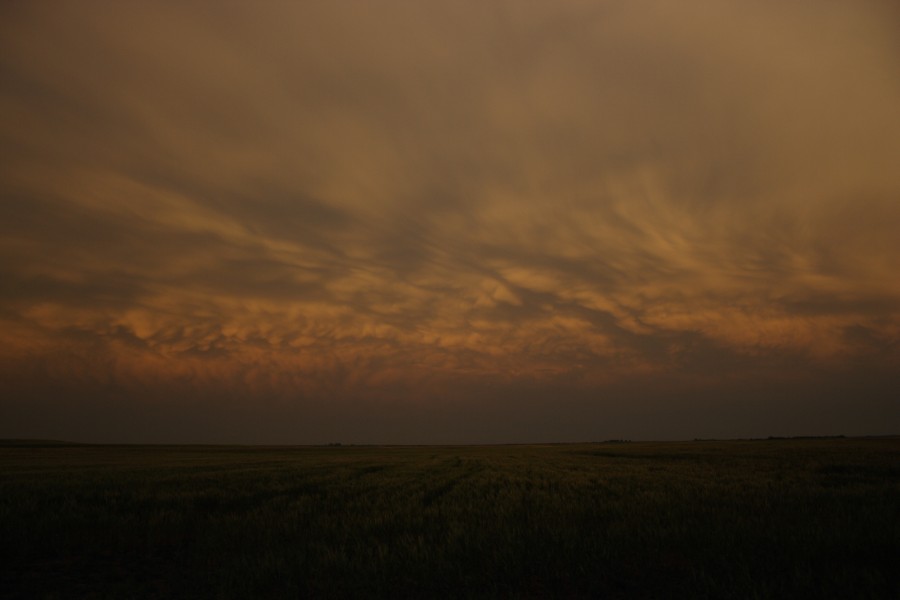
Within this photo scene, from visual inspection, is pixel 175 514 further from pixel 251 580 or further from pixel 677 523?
pixel 677 523

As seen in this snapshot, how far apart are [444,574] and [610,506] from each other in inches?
259

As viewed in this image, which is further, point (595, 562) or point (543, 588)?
point (595, 562)

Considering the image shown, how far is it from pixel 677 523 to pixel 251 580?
25.3 feet

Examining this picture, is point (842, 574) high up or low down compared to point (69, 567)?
up

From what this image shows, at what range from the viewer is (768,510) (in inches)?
451

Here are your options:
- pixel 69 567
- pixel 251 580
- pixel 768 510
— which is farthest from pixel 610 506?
pixel 69 567

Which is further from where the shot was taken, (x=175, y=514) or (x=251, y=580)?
(x=175, y=514)

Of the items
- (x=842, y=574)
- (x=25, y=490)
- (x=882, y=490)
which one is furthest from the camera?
(x=25, y=490)

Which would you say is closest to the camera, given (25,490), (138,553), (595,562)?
(595,562)

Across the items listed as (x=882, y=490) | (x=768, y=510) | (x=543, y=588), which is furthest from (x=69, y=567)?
(x=882, y=490)

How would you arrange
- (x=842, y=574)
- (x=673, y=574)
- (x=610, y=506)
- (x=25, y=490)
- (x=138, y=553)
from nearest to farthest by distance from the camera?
(x=842, y=574) → (x=673, y=574) → (x=138, y=553) → (x=610, y=506) → (x=25, y=490)

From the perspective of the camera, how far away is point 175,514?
1255cm

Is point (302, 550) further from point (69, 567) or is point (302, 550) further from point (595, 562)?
point (595, 562)

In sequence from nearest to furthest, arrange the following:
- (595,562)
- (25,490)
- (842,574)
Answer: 1. (842,574)
2. (595,562)
3. (25,490)
